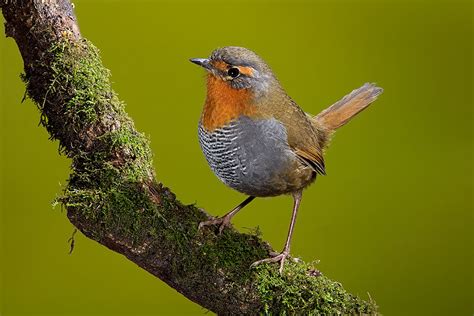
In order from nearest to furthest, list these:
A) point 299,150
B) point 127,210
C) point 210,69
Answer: point 127,210 → point 210,69 → point 299,150

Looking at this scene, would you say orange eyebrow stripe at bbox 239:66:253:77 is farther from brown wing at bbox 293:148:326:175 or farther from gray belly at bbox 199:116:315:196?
brown wing at bbox 293:148:326:175

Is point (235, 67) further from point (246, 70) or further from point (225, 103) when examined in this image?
point (225, 103)

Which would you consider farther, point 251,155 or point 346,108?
point 346,108

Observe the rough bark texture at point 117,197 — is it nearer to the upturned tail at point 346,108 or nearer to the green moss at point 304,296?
the green moss at point 304,296

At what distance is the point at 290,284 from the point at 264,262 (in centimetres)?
14

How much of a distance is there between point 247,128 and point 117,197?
0.65 metres

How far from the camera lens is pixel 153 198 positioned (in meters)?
2.57

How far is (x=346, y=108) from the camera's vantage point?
11.7ft

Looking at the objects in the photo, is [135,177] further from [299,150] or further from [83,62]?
[299,150]

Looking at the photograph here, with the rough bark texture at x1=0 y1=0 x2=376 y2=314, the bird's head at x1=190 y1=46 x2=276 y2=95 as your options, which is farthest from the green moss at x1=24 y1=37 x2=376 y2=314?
the bird's head at x1=190 y1=46 x2=276 y2=95

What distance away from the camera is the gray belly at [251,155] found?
2.72 m

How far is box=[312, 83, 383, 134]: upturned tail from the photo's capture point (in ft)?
11.5

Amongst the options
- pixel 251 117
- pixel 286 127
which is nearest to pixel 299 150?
pixel 286 127

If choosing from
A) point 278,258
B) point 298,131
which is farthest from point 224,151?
point 278,258
